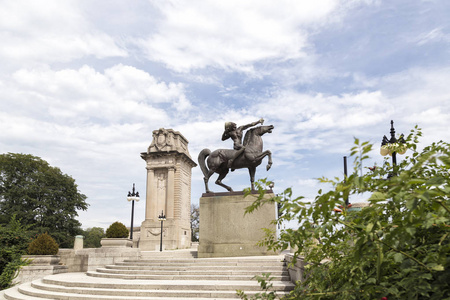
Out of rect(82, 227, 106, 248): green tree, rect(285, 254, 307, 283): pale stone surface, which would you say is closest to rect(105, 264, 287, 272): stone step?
rect(285, 254, 307, 283): pale stone surface

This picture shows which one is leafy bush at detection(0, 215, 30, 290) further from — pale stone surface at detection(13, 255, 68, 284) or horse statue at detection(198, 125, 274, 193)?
horse statue at detection(198, 125, 274, 193)

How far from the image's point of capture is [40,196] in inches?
1753

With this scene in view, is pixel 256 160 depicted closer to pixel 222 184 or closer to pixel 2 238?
pixel 222 184

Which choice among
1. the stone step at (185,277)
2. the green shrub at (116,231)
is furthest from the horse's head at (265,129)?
the green shrub at (116,231)

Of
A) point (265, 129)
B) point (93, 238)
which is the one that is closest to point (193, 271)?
point (265, 129)

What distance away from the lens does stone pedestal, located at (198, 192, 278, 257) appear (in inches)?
525

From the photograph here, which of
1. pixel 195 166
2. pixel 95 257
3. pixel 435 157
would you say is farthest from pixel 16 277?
pixel 195 166

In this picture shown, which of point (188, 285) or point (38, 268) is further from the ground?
point (188, 285)

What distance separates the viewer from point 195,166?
145 feet

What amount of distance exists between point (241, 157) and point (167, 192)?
82.3 feet

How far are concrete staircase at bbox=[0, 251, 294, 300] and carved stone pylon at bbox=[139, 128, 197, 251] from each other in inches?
913

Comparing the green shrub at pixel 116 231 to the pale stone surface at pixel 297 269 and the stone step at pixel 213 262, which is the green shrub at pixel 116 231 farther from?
the pale stone surface at pixel 297 269

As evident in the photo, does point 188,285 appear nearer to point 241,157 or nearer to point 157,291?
point 157,291

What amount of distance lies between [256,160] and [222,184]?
1.77 metres
